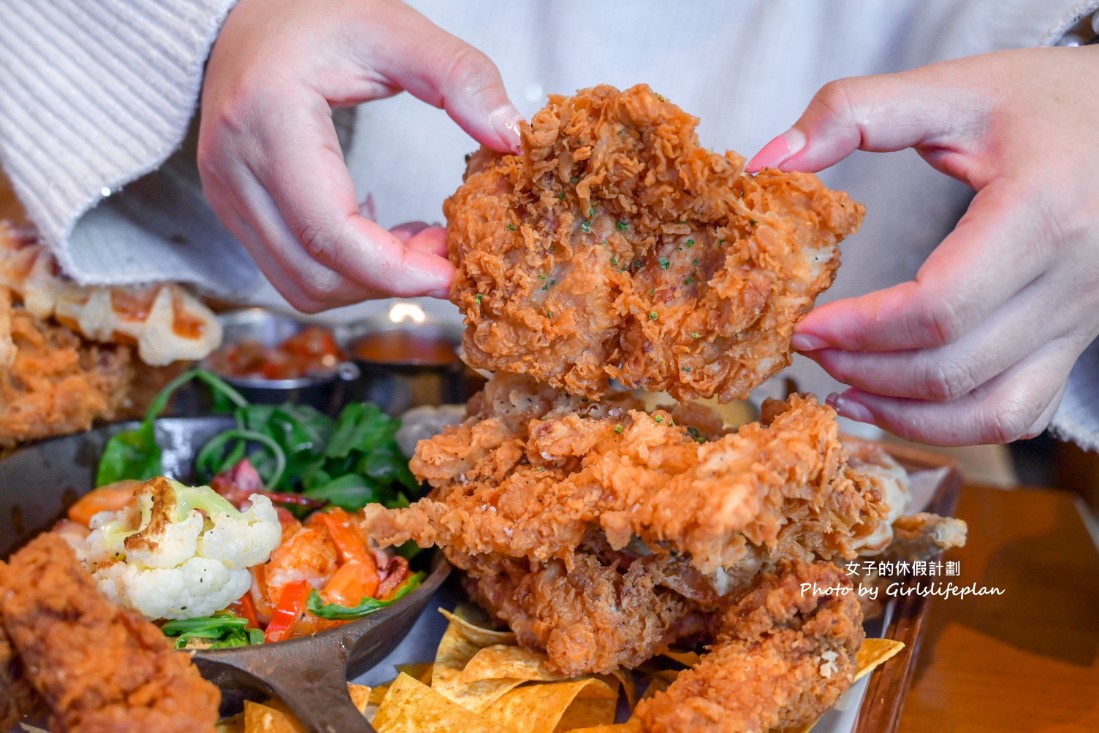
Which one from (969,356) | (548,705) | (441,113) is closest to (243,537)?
(548,705)

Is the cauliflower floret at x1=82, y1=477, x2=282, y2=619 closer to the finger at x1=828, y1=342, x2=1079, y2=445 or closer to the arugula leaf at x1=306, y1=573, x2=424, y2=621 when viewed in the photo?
the arugula leaf at x1=306, y1=573, x2=424, y2=621

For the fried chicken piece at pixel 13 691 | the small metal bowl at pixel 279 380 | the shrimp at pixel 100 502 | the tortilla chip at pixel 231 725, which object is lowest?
the tortilla chip at pixel 231 725

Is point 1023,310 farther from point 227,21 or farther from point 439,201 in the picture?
point 439,201

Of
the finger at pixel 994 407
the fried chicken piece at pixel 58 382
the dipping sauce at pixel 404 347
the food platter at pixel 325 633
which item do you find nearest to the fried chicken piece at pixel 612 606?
the food platter at pixel 325 633

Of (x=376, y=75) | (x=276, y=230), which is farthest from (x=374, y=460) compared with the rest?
(x=376, y=75)

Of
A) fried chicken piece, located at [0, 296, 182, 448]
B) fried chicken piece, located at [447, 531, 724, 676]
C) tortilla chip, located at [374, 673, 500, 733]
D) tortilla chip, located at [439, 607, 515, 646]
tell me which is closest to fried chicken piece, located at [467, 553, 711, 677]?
fried chicken piece, located at [447, 531, 724, 676]

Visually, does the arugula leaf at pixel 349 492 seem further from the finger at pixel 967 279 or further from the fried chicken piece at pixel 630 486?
the finger at pixel 967 279
